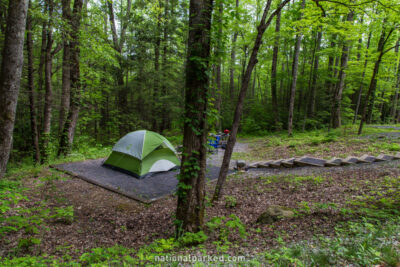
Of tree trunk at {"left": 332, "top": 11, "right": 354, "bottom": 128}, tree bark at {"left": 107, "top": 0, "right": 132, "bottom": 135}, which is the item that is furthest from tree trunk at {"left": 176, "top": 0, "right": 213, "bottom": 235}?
tree bark at {"left": 107, "top": 0, "right": 132, "bottom": 135}

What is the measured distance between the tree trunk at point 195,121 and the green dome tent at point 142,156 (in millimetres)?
3589

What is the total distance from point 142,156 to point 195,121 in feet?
13.5

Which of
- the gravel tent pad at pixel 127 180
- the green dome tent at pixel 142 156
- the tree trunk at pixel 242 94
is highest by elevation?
the tree trunk at pixel 242 94

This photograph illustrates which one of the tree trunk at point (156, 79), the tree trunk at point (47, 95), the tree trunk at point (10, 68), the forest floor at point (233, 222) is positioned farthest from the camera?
the tree trunk at point (156, 79)

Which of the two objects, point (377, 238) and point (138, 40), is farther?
point (138, 40)

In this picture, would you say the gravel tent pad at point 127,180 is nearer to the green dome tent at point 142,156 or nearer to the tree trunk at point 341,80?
the green dome tent at point 142,156

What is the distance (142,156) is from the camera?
6.76m

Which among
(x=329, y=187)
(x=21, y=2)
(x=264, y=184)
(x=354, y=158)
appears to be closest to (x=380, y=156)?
(x=354, y=158)

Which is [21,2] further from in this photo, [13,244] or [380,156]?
[380,156]

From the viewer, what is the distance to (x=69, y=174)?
21.4ft

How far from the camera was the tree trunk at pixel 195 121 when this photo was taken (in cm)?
312

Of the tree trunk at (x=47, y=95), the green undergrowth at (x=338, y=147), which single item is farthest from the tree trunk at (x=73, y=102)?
the green undergrowth at (x=338, y=147)

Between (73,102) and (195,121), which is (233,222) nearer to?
(195,121)

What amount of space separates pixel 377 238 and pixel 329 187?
2.48 meters
